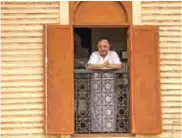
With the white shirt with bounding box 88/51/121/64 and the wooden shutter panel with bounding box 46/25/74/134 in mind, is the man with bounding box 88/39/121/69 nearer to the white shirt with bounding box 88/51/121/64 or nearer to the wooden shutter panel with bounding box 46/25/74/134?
the white shirt with bounding box 88/51/121/64

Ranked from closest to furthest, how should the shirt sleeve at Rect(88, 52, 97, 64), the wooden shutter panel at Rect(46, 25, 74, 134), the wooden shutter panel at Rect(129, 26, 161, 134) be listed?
the wooden shutter panel at Rect(46, 25, 74, 134) → the wooden shutter panel at Rect(129, 26, 161, 134) → the shirt sleeve at Rect(88, 52, 97, 64)

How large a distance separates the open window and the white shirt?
0.81 ft

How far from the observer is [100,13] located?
11320 millimetres

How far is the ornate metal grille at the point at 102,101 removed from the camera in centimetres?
1134

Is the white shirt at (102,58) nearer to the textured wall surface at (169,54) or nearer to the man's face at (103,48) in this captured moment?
the man's face at (103,48)

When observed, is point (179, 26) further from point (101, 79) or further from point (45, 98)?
point (45, 98)

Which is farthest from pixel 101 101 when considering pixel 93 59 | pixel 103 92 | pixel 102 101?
pixel 93 59

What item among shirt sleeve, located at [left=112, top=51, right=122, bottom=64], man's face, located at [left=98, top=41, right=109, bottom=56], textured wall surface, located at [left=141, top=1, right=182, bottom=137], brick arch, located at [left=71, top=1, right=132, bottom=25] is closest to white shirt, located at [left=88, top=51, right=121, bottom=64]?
shirt sleeve, located at [left=112, top=51, right=122, bottom=64]

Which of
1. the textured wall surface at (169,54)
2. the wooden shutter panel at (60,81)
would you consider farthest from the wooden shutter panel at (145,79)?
the wooden shutter panel at (60,81)

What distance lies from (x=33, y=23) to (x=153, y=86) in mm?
2099

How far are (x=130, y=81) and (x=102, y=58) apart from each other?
57 centimetres

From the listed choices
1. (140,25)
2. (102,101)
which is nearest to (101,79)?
(102,101)

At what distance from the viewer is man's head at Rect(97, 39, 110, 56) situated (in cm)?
1123

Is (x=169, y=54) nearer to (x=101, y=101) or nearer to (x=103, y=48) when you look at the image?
(x=103, y=48)
